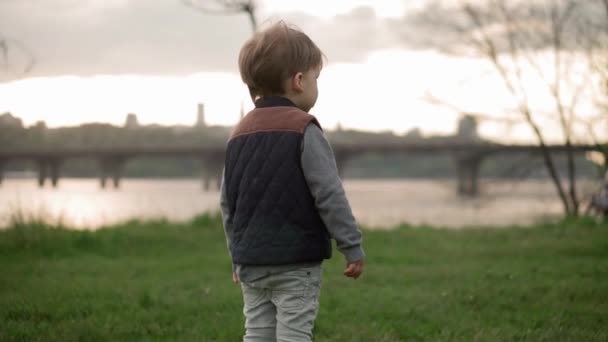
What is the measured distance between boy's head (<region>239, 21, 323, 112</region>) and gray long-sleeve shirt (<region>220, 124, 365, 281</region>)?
7.4 inches

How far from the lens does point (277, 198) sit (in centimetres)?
Answer: 265

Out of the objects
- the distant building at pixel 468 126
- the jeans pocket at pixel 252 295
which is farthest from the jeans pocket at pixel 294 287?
the distant building at pixel 468 126

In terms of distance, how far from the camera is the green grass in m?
4.22

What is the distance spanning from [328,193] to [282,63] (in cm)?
53

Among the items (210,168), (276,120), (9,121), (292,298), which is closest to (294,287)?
(292,298)

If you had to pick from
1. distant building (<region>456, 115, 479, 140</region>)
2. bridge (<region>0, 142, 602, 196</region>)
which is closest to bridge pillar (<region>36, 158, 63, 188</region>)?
bridge (<region>0, 142, 602, 196</region>)

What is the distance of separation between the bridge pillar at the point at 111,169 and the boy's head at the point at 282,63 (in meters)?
35.7

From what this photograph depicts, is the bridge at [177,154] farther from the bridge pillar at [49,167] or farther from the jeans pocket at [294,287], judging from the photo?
the jeans pocket at [294,287]

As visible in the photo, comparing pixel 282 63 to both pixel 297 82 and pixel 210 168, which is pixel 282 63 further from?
pixel 210 168

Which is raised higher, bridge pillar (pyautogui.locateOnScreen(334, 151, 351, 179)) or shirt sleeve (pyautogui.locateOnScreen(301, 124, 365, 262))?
shirt sleeve (pyautogui.locateOnScreen(301, 124, 365, 262))

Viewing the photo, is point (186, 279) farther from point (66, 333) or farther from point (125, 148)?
point (125, 148)

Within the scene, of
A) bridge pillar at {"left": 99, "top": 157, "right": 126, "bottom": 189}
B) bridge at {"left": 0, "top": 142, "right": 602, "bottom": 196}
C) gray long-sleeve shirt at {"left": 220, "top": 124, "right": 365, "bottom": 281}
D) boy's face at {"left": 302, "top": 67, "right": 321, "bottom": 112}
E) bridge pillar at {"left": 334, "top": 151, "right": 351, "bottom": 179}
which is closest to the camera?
gray long-sleeve shirt at {"left": 220, "top": 124, "right": 365, "bottom": 281}

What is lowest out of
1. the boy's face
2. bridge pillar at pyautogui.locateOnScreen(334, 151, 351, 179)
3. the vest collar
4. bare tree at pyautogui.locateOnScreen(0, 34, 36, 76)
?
bridge pillar at pyautogui.locateOnScreen(334, 151, 351, 179)

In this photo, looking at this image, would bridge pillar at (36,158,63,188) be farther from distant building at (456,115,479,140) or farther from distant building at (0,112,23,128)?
distant building at (0,112,23,128)
